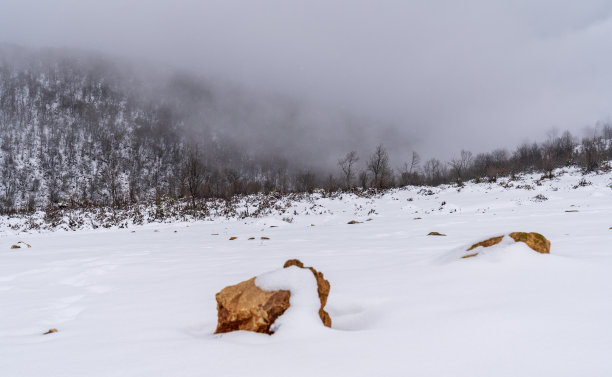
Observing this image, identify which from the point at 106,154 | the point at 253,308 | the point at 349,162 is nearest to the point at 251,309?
the point at 253,308

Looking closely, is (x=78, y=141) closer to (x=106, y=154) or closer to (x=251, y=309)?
(x=106, y=154)

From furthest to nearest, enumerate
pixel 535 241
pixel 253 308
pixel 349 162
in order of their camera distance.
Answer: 1. pixel 349 162
2. pixel 535 241
3. pixel 253 308

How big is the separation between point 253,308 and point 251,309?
0.02 m

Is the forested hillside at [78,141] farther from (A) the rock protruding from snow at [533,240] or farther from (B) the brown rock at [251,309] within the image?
(B) the brown rock at [251,309]

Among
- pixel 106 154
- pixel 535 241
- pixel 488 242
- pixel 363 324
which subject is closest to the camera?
pixel 363 324

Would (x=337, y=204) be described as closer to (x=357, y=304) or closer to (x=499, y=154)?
(x=357, y=304)

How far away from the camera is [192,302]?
2705 millimetres

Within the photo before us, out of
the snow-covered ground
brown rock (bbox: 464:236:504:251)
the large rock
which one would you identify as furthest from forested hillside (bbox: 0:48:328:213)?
the large rock

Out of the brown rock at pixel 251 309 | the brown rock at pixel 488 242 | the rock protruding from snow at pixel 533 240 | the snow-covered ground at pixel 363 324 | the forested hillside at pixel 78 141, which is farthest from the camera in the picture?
the forested hillside at pixel 78 141

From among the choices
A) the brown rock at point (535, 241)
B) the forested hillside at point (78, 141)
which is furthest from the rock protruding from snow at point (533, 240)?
the forested hillside at point (78, 141)

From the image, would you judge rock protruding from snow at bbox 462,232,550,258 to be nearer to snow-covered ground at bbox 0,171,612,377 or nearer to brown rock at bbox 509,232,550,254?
brown rock at bbox 509,232,550,254

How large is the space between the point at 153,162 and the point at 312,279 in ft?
503

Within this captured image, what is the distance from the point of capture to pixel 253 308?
71.3 inches

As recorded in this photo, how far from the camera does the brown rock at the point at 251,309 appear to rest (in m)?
1.78
